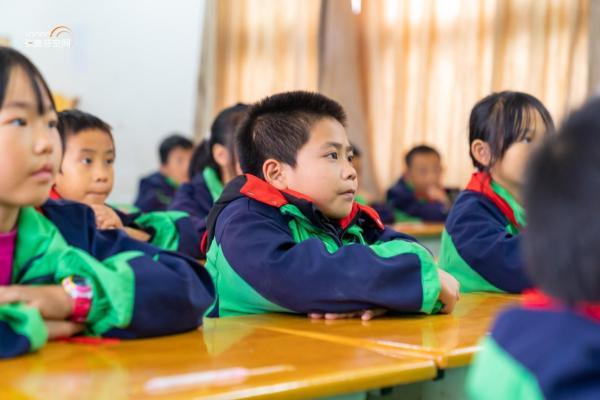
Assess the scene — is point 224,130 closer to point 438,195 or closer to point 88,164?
point 88,164

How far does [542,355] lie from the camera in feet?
2.58

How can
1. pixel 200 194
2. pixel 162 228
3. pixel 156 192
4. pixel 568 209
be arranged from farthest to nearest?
pixel 156 192
pixel 200 194
pixel 162 228
pixel 568 209

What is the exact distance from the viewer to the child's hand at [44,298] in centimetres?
129

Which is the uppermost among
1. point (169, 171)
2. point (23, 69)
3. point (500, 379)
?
point (23, 69)

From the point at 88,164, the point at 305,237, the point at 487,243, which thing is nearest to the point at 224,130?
the point at 88,164

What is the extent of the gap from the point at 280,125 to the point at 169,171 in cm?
382

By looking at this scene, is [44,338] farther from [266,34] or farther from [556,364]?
[266,34]

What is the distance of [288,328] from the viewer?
5.15 feet

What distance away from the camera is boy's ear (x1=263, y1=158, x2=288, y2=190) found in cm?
209

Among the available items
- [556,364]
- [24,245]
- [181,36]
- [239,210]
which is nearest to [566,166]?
[556,364]

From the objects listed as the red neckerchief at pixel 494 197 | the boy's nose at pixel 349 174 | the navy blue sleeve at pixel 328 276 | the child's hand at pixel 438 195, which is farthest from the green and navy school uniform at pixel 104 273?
the child's hand at pixel 438 195

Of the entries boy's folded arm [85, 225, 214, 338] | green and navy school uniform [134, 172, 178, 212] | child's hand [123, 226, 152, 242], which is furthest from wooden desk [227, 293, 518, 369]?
green and navy school uniform [134, 172, 178, 212]

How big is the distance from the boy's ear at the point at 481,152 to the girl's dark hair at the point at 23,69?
142 centimetres

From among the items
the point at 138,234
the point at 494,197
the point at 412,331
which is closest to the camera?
the point at 412,331
